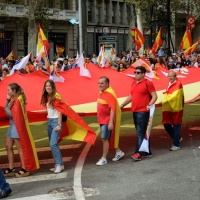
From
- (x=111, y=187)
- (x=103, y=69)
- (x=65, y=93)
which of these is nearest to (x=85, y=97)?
(x=65, y=93)

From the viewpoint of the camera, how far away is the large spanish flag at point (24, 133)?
28.8ft

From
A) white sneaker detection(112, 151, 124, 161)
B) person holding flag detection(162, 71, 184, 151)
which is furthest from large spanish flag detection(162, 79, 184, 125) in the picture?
white sneaker detection(112, 151, 124, 161)

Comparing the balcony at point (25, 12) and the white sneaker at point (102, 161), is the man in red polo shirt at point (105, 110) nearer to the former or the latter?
the white sneaker at point (102, 161)

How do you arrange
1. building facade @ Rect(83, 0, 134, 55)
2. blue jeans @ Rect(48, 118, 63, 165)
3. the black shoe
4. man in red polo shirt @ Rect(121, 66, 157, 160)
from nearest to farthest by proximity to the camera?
the black shoe → blue jeans @ Rect(48, 118, 63, 165) → man in red polo shirt @ Rect(121, 66, 157, 160) → building facade @ Rect(83, 0, 134, 55)

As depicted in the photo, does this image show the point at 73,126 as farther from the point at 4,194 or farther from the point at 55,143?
the point at 4,194

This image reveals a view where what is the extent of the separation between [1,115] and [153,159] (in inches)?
119

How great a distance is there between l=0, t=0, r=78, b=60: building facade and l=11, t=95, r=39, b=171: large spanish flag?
103 feet

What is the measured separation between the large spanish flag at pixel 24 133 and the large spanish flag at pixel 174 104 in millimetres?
3278

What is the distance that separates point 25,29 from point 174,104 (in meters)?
36.6

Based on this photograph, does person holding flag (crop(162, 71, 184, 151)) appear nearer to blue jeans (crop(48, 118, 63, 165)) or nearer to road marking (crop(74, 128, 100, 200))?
road marking (crop(74, 128, 100, 200))

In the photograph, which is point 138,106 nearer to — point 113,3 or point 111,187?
point 111,187

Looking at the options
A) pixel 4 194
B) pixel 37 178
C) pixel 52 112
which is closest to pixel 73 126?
pixel 52 112

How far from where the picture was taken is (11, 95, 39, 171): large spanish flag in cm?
878

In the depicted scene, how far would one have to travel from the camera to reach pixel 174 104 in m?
10.8
